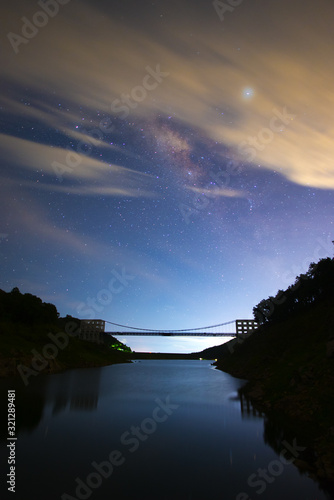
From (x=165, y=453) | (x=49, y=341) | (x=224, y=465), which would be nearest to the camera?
(x=224, y=465)

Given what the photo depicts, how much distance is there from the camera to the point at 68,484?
33.2 ft

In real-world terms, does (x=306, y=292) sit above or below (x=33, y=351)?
above

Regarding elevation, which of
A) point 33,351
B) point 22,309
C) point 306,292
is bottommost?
point 33,351

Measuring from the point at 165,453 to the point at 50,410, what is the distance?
1343 cm

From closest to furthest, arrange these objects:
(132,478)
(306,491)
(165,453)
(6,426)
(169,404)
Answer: (306,491) → (132,478) → (165,453) → (6,426) → (169,404)

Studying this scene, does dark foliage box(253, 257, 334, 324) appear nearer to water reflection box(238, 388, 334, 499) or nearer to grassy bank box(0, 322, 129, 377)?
water reflection box(238, 388, 334, 499)

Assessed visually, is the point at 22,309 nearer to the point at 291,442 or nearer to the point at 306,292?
the point at 306,292

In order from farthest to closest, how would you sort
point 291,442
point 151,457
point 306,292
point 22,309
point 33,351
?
point 22,309
point 306,292
point 33,351
point 291,442
point 151,457

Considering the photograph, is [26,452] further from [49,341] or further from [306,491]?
[49,341]

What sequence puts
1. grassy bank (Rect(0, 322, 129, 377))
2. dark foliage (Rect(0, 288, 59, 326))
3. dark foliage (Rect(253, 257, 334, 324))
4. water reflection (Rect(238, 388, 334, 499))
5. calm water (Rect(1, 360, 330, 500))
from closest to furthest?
1. calm water (Rect(1, 360, 330, 500))
2. water reflection (Rect(238, 388, 334, 499))
3. grassy bank (Rect(0, 322, 129, 377))
4. dark foliage (Rect(253, 257, 334, 324))
5. dark foliage (Rect(0, 288, 59, 326))

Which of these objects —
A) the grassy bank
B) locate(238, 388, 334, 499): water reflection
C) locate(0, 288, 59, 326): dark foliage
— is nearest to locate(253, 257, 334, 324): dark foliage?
locate(238, 388, 334, 499): water reflection

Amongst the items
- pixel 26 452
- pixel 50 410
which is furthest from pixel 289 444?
pixel 50 410

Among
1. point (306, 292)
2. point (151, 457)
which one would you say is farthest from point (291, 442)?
point (306, 292)

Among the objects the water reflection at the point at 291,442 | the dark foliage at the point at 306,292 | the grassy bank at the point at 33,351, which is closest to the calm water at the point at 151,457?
the water reflection at the point at 291,442
